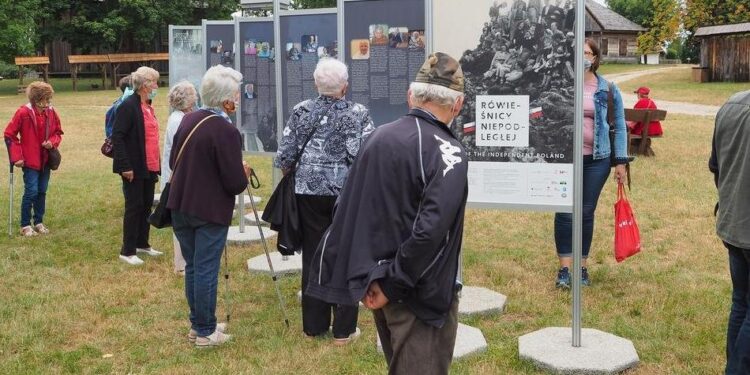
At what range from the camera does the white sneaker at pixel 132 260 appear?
737 centimetres

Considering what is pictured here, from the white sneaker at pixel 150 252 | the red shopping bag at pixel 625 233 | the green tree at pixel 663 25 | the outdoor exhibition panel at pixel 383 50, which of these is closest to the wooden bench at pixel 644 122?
the red shopping bag at pixel 625 233

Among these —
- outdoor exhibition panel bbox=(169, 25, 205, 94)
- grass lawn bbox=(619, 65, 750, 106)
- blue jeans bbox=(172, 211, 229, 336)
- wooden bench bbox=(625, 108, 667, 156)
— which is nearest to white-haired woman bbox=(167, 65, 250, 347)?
blue jeans bbox=(172, 211, 229, 336)

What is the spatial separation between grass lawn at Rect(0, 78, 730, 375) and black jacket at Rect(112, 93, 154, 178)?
3.03 feet

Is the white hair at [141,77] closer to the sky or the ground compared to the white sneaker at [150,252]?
closer to the sky

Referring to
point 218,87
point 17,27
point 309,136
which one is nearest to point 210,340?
point 309,136

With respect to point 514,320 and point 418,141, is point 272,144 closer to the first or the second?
point 514,320

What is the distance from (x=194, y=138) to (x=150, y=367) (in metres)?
1.41

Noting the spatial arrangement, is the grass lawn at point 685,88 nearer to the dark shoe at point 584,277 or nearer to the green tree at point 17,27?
the dark shoe at point 584,277

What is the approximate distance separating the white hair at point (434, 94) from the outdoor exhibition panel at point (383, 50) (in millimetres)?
3002

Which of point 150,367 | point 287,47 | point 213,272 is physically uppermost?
point 287,47

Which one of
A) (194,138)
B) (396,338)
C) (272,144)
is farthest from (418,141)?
(272,144)

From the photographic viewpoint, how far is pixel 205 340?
508cm

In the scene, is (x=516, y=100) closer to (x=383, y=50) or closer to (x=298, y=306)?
(x=383, y=50)

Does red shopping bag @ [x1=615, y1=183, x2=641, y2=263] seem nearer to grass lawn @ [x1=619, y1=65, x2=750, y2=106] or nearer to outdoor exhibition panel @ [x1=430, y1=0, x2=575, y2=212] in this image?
outdoor exhibition panel @ [x1=430, y1=0, x2=575, y2=212]
